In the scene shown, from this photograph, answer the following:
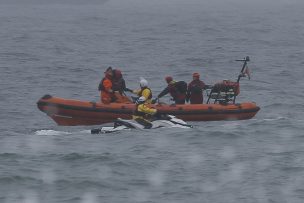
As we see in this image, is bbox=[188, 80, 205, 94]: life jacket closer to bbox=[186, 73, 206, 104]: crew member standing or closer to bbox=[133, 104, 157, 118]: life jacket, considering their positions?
bbox=[186, 73, 206, 104]: crew member standing

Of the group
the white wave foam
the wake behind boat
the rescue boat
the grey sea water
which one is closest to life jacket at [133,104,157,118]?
the wake behind boat

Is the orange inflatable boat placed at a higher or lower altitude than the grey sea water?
higher

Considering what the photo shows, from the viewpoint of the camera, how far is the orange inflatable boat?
72.8ft

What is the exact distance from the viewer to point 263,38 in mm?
63531

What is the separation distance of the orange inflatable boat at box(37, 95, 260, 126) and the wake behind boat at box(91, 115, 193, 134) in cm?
104

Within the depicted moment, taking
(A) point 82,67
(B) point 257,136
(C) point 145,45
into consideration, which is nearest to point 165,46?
(C) point 145,45

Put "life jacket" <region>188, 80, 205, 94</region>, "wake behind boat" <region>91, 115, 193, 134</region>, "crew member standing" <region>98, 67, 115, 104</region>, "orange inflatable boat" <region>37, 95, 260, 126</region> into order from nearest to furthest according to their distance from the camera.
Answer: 1. "wake behind boat" <region>91, 115, 193, 134</region>
2. "orange inflatable boat" <region>37, 95, 260, 126</region>
3. "crew member standing" <region>98, 67, 115, 104</region>
4. "life jacket" <region>188, 80, 205, 94</region>

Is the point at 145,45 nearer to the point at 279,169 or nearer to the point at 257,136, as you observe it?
the point at 257,136

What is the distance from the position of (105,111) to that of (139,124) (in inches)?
73.6

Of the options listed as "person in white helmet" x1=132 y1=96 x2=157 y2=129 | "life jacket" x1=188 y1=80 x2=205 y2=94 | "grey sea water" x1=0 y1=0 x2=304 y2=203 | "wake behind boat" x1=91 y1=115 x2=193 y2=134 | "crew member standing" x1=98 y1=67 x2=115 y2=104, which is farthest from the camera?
"life jacket" x1=188 y1=80 x2=205 y2=94

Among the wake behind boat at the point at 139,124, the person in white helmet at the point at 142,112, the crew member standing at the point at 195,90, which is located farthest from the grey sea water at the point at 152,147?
the crew member standing at the point at 195,90

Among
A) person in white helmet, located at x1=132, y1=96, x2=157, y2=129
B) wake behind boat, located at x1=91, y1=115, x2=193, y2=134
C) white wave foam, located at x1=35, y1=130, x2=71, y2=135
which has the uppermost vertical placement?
person in white helmet, located at x1=132, y1=96, x2=157, y2=129

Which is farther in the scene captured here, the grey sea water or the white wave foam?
the white wave foam

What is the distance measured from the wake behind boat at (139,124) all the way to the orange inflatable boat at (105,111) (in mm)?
1040
